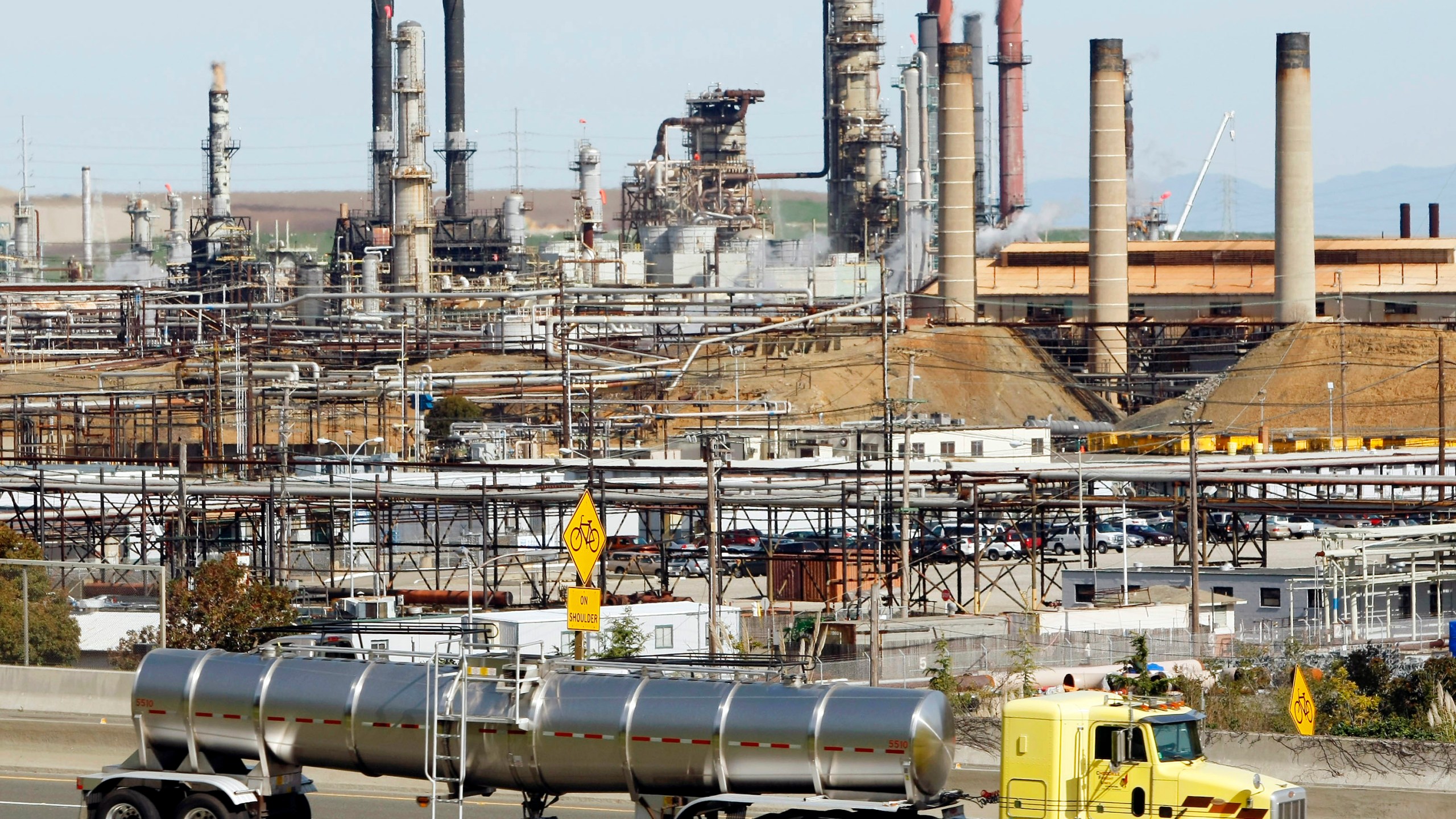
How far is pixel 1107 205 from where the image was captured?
91125mm

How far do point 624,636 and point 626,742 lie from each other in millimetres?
12938

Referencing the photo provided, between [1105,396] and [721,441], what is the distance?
41.8m

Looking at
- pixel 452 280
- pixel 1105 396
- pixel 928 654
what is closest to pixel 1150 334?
pixel 1105 396

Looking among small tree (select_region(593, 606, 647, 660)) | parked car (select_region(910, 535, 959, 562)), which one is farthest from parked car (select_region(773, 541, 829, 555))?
small tree (select_region(593, 606, 647, 660))

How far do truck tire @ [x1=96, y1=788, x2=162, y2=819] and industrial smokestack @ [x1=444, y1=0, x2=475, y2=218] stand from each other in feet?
406

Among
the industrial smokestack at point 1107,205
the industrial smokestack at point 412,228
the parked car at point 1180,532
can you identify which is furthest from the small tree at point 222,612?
the industrial smokestack at point 412,228

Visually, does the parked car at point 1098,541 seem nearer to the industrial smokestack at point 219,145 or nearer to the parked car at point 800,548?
the parked car at point 800,548

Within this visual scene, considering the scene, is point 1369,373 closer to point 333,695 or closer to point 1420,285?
point 1420,285

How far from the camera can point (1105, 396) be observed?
9088cm

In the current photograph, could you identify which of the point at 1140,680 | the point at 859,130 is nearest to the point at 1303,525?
the point at 1140,680

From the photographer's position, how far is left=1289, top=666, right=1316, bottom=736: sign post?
18391mm

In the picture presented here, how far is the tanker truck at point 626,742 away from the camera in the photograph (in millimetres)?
13039

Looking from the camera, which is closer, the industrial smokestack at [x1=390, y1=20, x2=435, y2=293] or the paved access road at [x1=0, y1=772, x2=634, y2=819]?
the paved access road at [x1=0, y1=772, x2=634, y2=819]

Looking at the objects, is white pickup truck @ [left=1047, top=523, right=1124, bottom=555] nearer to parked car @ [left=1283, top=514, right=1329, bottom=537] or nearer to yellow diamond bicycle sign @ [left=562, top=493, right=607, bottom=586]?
parked car @ [left=1283, top=514, right=1329, bottom=537]
